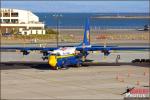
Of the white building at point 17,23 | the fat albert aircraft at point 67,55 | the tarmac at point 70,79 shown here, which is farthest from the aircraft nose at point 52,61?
the white building at point 17,23

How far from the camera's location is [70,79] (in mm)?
57312

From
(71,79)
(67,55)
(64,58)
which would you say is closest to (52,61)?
(64,58)

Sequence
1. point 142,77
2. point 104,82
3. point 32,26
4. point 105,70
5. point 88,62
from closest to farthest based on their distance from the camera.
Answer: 1. point 104,82
2. point 142,77
3. point 105,70
4. point 88,62
5. point 32,26

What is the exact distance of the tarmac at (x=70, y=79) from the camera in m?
46.3

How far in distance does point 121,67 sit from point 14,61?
18202 mm

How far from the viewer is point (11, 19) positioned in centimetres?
17912

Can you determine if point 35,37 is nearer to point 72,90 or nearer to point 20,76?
point 20,76

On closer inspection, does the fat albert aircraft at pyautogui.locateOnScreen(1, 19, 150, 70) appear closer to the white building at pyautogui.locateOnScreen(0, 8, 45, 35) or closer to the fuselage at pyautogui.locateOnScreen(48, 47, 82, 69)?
the fuselage at pyautogui.locateOnScreen(48, 47, 82, 69)

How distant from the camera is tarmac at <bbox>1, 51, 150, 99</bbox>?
4634 cm

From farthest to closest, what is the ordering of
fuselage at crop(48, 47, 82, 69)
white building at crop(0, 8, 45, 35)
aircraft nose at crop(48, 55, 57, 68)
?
white building at crop(0, 8, 45, 35), fuselage at crop(48, 47, 82, 69), aircraft nose at crop(48, 55, 57, 68)

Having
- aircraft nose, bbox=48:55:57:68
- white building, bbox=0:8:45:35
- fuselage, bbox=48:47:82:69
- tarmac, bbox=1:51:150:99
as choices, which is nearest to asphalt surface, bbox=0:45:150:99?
tarmac, bbox=1:51:150:99

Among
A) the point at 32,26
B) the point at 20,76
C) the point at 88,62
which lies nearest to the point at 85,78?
the point at 20,76

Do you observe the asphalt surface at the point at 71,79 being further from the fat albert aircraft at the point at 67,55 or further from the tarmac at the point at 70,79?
the fat albert aircraft at the point at 67,55

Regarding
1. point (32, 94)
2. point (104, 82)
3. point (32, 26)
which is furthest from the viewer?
point (32, 26)
